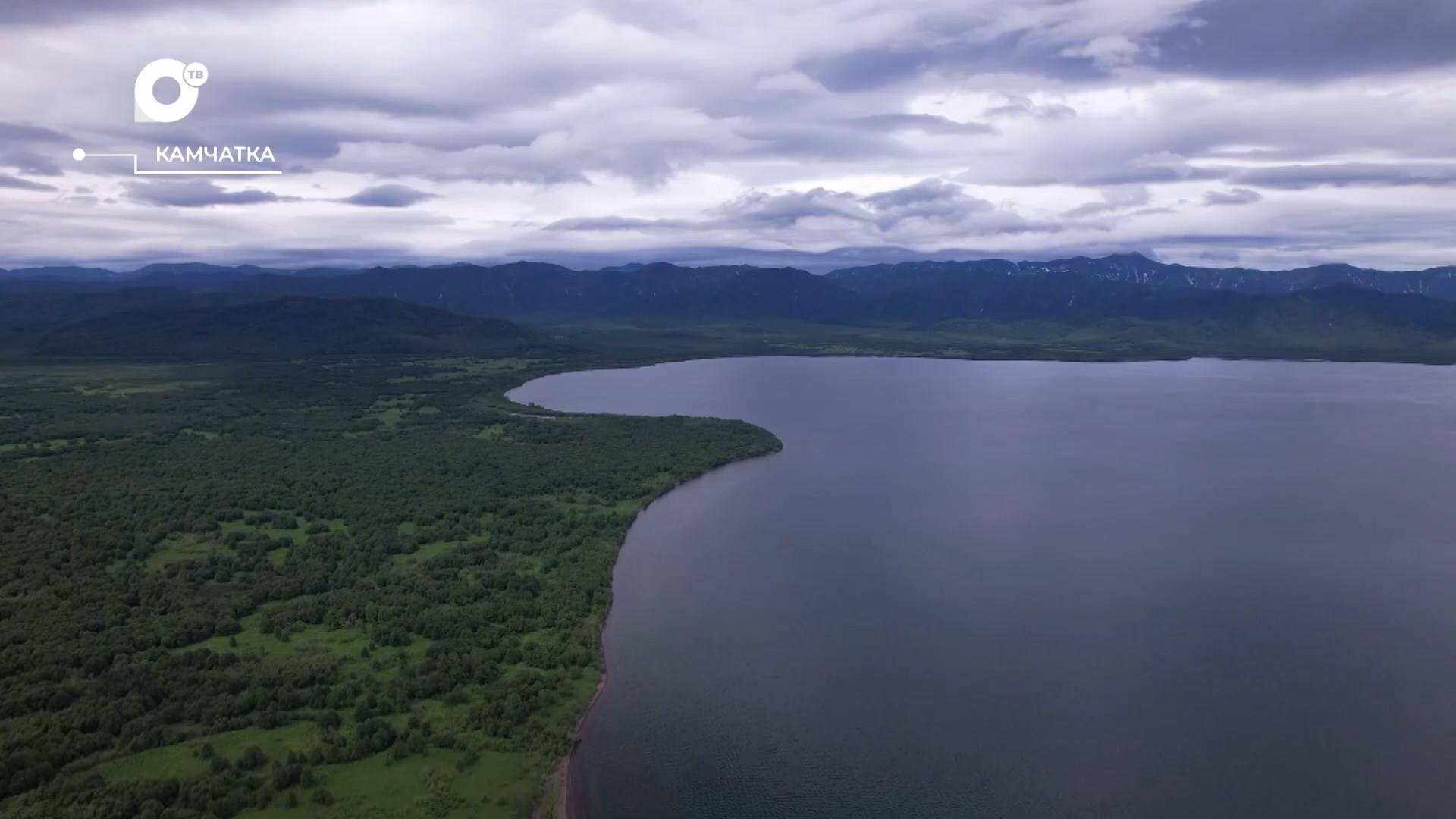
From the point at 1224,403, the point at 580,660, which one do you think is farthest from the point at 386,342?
the point at 580,660

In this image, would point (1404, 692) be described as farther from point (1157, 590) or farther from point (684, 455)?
point (684, 455)

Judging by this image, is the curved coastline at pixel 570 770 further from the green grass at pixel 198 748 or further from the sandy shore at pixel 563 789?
the green grass at pixel 198 748

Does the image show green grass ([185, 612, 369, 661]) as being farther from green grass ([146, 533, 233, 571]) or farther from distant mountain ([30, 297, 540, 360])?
distant mountain ([30, 297, 540, 360])

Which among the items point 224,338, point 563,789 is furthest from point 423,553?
point 224,338

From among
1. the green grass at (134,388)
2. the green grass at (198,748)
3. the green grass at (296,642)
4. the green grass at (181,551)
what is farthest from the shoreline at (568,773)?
the green grass at (134,388)

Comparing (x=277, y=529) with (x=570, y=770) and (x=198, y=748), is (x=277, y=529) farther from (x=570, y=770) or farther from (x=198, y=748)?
(x=570, y=770)

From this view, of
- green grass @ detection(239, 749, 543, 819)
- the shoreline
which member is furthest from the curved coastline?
green grass @ detection(239, 749, 543, 819)
